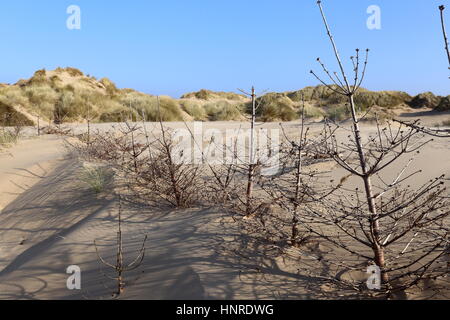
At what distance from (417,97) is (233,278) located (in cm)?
2045

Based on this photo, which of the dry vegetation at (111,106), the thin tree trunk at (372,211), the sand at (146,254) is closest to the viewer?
the thin tree trunk at (372,211)

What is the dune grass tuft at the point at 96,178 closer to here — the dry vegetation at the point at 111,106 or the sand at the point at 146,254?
the sand at the point at 146,254

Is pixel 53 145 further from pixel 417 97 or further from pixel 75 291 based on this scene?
pixel 417 97

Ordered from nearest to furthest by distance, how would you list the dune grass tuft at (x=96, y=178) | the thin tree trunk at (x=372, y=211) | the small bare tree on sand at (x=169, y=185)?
the thin tree trunk at (x=372, y=211) → the small bare tree on sand at (x=169, y=185) → the dune grass tuft at (x=96, y=178)

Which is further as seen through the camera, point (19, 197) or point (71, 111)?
point (71, 111)

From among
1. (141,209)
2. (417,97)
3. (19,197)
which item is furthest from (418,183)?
(417,97)

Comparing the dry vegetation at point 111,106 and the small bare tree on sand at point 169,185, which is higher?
the dry vegetation at point 111,106

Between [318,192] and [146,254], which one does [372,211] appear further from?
[318,192]

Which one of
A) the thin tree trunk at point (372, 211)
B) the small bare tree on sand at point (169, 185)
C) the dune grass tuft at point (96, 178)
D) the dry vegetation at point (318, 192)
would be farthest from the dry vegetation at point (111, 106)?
the thin tree trunk at point (372, 211)

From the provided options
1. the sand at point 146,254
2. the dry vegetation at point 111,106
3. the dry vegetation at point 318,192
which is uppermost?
the dry vegetation at point 111,106

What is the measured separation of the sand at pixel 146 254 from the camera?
209cm

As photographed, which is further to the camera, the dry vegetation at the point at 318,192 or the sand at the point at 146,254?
the sand at the point at 146,254

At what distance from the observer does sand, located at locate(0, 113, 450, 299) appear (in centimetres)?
209
